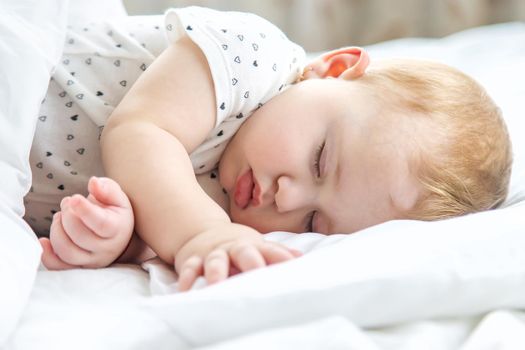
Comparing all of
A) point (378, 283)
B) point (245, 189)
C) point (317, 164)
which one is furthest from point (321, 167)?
point (378, 283)

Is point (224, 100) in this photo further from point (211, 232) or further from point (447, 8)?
point (447, 8)

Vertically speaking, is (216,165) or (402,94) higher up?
(402,94)

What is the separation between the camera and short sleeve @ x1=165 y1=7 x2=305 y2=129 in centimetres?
107

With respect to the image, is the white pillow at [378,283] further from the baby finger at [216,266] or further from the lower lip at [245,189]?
the lower lip at [245,189]

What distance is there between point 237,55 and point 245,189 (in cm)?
19

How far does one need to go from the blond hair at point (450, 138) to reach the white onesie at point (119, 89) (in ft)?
0.53

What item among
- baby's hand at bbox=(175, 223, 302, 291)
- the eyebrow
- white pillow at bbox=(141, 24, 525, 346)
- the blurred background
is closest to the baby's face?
the eyebrow

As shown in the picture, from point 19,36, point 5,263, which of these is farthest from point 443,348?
point 19,36

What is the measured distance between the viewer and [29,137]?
3.05ft

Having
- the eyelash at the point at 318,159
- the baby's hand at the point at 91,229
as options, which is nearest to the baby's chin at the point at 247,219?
the eyelash at the point at 318,159

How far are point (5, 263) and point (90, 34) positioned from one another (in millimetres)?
589

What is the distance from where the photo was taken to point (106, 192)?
88 centimetres

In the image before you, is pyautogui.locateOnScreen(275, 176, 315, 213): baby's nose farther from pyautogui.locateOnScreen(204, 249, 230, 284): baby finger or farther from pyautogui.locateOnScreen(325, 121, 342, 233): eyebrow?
pyautogui.locateOnScreen(204, 249, 230, 284): baby finger

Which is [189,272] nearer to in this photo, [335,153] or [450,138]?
[335,153]
